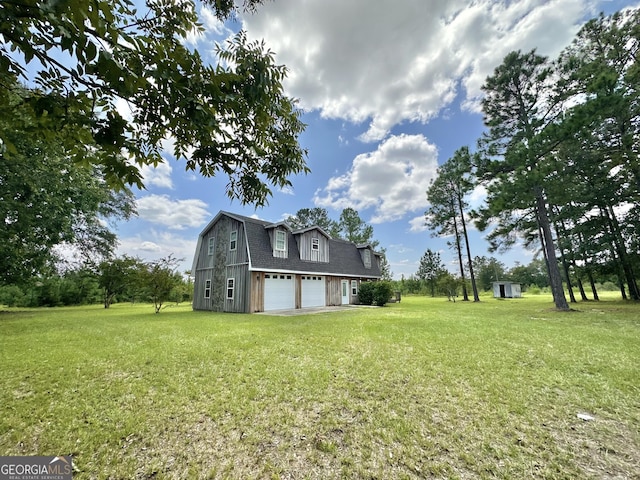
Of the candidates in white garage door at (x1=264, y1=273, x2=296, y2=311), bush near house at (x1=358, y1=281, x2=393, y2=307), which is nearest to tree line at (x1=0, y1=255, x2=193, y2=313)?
white garage door at (x1=264, y1=273, x2=296, y2=311)

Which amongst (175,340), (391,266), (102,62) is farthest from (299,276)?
(391,266)

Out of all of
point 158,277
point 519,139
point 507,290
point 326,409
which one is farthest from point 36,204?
point 507,290

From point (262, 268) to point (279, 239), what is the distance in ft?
8.54

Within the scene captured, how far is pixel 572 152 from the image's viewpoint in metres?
11.7

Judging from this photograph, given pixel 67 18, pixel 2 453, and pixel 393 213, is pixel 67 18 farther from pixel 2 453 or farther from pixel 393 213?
pixel 393 213

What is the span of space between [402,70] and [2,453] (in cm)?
1284

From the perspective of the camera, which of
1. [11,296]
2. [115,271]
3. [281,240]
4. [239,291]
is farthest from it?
[11,296]

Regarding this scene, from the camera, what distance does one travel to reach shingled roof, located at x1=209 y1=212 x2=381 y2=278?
14555mm

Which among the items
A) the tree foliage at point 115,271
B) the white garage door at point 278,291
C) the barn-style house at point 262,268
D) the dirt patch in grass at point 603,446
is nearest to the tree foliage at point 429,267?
the barn-style house at point 262,268

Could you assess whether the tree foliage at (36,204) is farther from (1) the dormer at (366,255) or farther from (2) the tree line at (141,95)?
(1) the dormer at (366,255)

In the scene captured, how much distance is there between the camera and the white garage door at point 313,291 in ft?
55.3

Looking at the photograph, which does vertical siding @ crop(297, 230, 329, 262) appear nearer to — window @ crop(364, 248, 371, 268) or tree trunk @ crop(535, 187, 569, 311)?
window @ crop(364, 248, 371, 268)

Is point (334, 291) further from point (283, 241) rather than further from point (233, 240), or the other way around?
point (233, 240)

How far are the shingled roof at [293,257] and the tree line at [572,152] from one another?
30.6 ft
